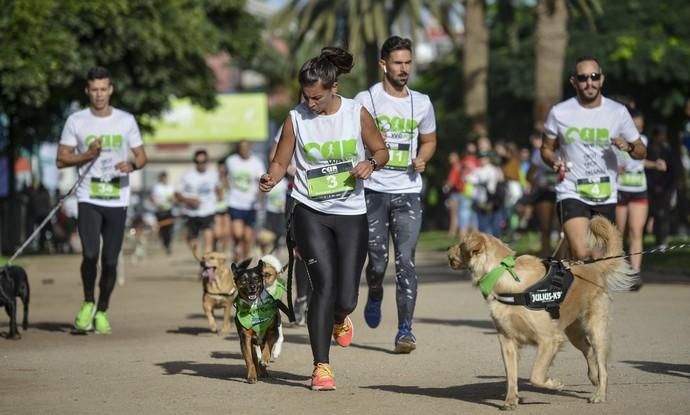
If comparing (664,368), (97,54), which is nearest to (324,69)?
(664,368)

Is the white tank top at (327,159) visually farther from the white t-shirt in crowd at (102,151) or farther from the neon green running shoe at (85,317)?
the neon green running shoe at (85,317)

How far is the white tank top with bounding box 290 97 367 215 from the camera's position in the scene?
888cm

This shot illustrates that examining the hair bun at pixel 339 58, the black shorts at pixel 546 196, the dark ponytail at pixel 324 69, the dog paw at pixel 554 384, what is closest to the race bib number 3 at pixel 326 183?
the dark ponytail at pixel 324 69

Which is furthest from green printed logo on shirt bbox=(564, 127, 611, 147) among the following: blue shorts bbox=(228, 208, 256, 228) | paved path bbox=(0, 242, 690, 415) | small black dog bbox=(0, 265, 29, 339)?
blue shorts bbox=(228, 208, 256, 228)

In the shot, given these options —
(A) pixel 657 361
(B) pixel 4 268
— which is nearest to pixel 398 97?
(A) pixel 657 361

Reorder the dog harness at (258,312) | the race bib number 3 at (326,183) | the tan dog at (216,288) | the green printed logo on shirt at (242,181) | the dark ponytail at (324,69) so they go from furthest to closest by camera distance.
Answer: the green printed logo on shirt at (242,181) → the tan dog at (216,288) → the dog harness at (258,312) → the race bib number 3 at (326,183) → the dark ponytail at (324,69)

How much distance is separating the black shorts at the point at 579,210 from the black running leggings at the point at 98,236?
3.88 m

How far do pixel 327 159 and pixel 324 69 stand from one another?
0.57 metres

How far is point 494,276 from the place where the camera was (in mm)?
8172

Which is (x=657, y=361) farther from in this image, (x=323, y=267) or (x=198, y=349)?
(x=198, y=349)

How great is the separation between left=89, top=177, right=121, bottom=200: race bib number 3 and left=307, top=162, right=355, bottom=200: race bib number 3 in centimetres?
394

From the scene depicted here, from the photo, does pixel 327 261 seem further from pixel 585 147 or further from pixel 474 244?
pixel 585 147

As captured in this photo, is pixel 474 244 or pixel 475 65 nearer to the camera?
pixel 474 244

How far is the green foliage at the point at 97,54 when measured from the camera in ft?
87.5
